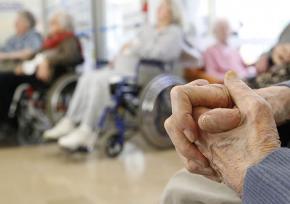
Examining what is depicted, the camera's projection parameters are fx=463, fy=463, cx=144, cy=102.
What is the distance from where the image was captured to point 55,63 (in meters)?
3.74

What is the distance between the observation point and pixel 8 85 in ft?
12.5

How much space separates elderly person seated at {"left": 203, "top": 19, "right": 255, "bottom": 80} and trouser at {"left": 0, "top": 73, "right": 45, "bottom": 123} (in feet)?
4.61

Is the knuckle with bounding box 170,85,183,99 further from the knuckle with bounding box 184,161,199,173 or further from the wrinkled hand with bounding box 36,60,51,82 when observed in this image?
the wrinkled hand with bounding box 36,60,51,82

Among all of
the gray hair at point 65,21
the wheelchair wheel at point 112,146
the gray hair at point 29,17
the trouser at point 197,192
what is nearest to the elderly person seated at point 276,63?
the trouser at point 197,192

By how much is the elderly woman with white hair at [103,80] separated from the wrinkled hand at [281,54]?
4.38ft

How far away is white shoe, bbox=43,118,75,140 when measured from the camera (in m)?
3.42

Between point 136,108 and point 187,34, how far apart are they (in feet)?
3.04

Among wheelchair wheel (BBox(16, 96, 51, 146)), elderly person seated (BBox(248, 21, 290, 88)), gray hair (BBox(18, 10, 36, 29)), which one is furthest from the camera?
gray hair (BBox(18, 10, 36, 29))

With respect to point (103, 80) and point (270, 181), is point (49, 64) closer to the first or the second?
point (103, 80)

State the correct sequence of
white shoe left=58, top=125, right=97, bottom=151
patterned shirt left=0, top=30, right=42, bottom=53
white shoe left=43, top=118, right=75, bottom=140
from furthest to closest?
1. patterned shirt left=0, top=30, right=42, bottom=53
2. white shoe left=43, top=118, right=75, bottom=140
3. white shoe left=58, top=125, right=97, bottom=151

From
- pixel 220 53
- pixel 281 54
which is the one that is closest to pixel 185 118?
pixel 281 54

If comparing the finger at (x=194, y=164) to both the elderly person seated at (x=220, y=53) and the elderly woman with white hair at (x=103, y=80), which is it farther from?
the elderly person seated at (x=220, y=53)

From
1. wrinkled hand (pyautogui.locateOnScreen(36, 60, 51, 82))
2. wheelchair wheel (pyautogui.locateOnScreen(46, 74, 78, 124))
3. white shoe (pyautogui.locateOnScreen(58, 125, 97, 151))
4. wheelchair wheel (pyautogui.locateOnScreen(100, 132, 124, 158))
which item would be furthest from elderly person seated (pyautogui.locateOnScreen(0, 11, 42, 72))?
wheelchair wheel (pyautogui.locateOnScreen(100, 132, 124, 158))

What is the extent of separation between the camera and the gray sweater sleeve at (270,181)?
57 cm
